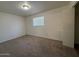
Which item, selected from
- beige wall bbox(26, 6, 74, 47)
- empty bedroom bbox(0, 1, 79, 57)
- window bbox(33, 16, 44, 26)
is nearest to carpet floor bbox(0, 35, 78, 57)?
empty bedroom bbox(0, 1, 79, 57)

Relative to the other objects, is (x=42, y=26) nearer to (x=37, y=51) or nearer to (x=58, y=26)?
(x=58, y=26)

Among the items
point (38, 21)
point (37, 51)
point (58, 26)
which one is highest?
point (38, 21)

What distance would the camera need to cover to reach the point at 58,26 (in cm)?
400

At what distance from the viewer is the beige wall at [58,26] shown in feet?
9.34

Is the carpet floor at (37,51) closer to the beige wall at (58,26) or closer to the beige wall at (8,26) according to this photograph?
the beige wall at (58,26)

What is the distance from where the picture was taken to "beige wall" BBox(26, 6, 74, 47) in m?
2.85

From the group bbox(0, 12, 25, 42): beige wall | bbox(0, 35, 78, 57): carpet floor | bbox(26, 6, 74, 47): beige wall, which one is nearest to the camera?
bbox(0, 35, 78, 57): carpet floor

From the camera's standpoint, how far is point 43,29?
4.99m

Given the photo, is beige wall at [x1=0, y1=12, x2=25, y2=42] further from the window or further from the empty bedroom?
the window

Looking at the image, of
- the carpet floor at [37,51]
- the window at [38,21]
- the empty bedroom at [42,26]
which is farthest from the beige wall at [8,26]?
the window at [38,21]

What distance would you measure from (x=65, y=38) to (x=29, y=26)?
4.01m

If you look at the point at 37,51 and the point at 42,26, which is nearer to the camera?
the point at 37,51

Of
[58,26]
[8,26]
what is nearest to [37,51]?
[58,26]

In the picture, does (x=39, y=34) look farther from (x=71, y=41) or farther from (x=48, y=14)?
(x=71, y=41)
